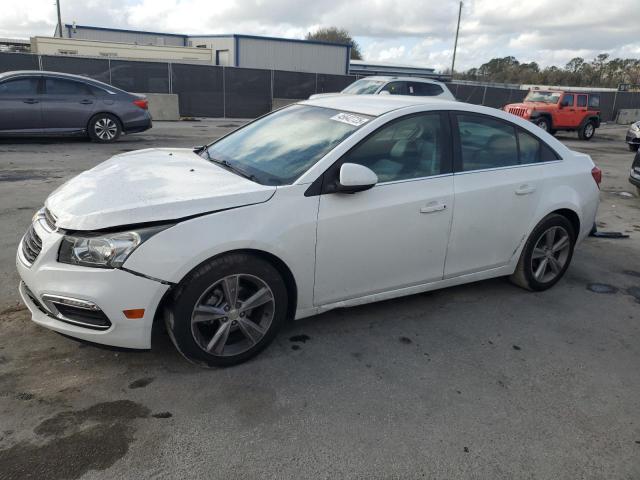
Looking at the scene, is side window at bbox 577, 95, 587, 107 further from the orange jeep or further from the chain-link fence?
the chain-link fence

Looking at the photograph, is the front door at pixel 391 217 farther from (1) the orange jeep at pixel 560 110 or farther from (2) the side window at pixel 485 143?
(1) the orange jeep at pixel 560 110

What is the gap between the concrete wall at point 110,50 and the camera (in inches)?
1323

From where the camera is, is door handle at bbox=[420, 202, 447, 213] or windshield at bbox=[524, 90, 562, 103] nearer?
door handle at bbox=[420, 202, 447, 213]

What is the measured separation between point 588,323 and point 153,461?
337 centimetres

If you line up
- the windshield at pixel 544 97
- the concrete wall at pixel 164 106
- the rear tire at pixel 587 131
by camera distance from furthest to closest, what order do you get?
the rear tire at pixel 587 131, the windshield at pixel 544 97, the concrete wall at pixel 164 106

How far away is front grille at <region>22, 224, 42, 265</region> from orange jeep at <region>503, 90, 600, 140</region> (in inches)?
747

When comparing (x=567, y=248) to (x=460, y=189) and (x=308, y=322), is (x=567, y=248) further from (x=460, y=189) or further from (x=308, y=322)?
(x=308, y=322)

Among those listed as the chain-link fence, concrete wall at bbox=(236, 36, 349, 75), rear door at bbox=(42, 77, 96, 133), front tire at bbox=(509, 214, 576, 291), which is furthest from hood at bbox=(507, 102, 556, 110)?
concrete wall at bbox=(236, 36, 349, 75)

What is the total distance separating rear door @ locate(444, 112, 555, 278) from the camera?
398 cm

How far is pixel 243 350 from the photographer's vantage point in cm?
331

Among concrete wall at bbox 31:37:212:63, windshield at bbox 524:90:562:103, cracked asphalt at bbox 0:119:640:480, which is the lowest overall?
cracked asphalt at bbox 0:119:640:480

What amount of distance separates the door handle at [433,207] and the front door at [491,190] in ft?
0.47

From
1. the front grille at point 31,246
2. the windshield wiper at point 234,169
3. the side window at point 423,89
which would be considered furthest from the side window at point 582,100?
the front grille at point 31,246

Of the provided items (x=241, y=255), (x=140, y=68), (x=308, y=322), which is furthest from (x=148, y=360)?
(x=140, y=68)
